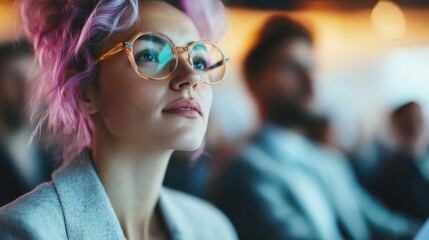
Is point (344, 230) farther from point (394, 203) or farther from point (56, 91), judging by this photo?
point (56, 91)

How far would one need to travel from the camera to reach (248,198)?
1063 mm

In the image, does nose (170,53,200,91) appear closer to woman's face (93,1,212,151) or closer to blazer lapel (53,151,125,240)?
woman's face (93,1,212,151)

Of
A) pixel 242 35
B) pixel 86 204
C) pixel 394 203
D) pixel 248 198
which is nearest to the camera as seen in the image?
pixel 86 204

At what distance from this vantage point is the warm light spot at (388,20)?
1248 millimetres

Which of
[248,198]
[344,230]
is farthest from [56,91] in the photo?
[344,230]

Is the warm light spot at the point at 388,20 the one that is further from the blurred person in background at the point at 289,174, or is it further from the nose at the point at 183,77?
the nose at the point at 183,77

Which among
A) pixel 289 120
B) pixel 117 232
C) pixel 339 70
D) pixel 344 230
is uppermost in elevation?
pixel 339 70

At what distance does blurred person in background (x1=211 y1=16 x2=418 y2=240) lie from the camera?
1.07 metres

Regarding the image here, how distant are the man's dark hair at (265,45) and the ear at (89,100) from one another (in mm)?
543

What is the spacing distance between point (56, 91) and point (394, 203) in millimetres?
928

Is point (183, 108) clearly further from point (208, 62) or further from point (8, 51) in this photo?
point (8, 51)

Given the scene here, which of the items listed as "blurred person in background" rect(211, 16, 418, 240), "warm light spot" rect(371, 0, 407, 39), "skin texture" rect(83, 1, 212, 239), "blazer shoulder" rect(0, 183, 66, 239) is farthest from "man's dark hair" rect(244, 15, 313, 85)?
"blazer shoulder" rect(0, 183, 66, 239)

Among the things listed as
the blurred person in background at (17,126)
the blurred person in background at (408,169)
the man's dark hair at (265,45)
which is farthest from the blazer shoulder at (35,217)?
the blurred person in background at (408,169)

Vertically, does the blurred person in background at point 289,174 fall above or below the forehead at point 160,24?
below
